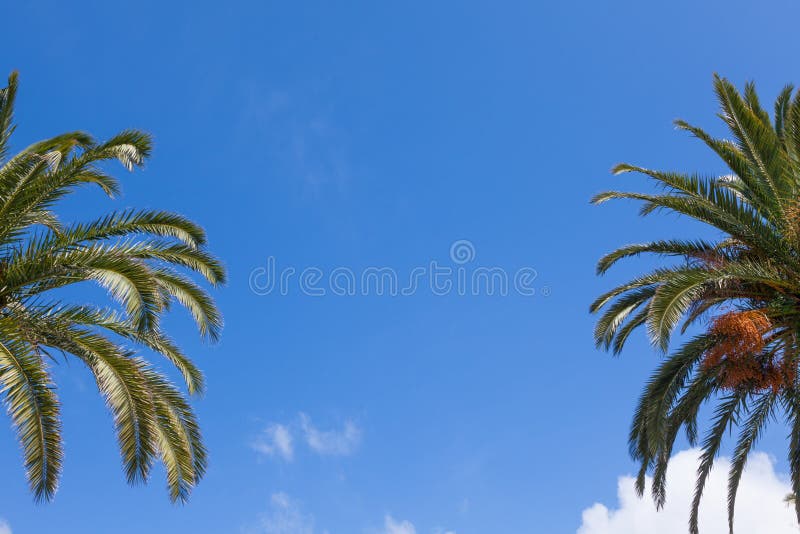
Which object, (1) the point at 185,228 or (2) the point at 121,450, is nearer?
(2) the point at 121,450

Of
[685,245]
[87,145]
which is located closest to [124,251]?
[87,145]

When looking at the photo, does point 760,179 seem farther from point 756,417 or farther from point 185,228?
point 185,228

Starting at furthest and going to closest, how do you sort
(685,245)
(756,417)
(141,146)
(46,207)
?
(756,417) < (685,245) < (141,146) < (46,207)

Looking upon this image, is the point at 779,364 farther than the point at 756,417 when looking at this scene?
No

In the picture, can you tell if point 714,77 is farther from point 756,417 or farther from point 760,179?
point 756,417

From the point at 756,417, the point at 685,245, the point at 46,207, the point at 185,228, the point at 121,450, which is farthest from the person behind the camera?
the point at 756,417

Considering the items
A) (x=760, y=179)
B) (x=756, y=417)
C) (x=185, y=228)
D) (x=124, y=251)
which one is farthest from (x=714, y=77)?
(x=124, y=251)

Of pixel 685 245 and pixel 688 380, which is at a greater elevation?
pixel 685 245

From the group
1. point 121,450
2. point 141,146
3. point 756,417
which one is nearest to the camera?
point 121,450

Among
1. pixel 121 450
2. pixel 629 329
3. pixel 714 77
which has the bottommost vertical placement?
pixel 121 450

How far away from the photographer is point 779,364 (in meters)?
12.6

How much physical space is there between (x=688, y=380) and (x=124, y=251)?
34.4ft

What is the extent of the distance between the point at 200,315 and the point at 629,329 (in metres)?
8.87

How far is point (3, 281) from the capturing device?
1054cm
